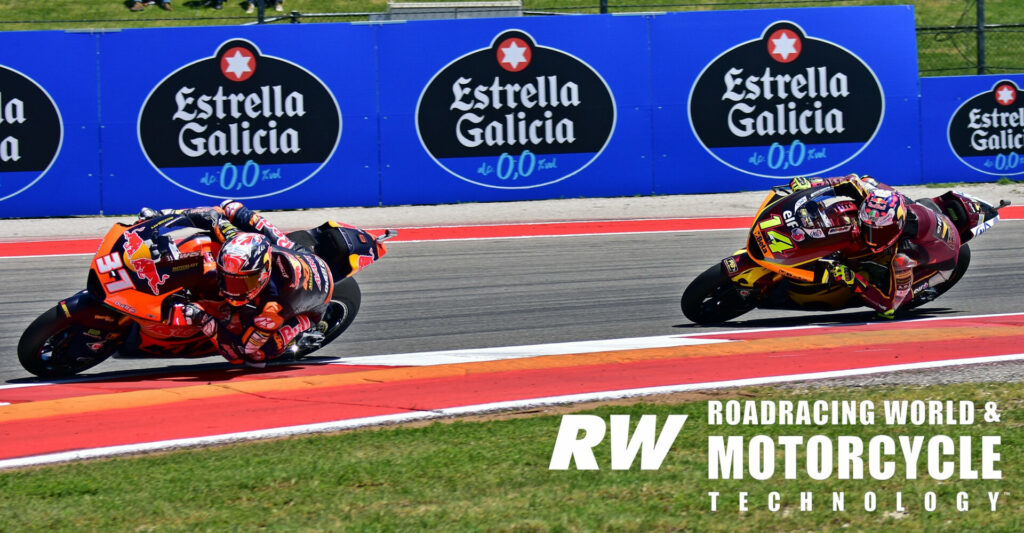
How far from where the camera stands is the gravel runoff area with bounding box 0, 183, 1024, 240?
1555 cm

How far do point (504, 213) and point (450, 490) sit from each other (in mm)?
11344

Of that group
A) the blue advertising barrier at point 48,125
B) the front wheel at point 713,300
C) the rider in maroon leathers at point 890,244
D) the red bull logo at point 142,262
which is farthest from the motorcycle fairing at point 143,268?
the blue advertising barrier at point 48,125

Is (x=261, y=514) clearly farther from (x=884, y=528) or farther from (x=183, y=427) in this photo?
(x=884, y=528)

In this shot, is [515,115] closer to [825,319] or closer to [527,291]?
[527,291]

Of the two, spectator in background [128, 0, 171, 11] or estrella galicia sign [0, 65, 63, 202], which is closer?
estrella galicia sign [0, 65, 63, 202]

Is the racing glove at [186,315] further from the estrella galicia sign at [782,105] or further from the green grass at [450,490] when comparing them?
the estrella galicia sign at [782,105]

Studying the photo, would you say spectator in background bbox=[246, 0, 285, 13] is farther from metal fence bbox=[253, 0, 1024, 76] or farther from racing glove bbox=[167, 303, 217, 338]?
racing glove bbox=[167, 303, 217, 338]

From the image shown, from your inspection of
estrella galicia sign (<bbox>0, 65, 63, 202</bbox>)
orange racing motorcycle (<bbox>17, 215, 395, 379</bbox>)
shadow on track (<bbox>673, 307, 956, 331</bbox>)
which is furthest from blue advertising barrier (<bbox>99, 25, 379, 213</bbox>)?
shadow on track (<bbox>673, 307, 956, 331</bbox>)

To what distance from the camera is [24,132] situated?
15875 mm

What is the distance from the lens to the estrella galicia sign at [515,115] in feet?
55.5

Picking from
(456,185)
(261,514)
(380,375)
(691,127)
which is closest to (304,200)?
(456,185)

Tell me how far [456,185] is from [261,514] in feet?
40.5

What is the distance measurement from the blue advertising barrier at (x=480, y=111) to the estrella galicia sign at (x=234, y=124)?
0.03 meters

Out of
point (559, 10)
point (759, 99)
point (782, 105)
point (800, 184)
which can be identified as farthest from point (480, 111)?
point (800, 184)
